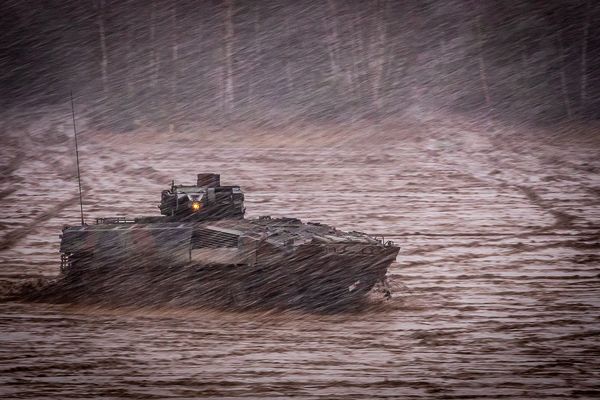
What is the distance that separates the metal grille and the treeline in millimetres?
14709

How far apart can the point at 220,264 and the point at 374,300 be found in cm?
202

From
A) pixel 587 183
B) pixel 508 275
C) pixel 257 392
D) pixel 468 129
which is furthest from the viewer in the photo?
pixel 468 129

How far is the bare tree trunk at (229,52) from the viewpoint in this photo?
27.0 meters

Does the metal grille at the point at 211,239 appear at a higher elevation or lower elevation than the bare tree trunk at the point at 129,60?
lower

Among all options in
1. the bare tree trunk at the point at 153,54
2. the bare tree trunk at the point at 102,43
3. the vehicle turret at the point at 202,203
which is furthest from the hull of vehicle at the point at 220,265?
the bare tree trunk at the point at 102,43

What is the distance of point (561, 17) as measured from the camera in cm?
2691

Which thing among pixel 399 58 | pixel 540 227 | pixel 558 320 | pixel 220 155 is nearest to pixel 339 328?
pixel 558 320

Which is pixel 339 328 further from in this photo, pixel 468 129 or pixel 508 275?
pixel 468 129

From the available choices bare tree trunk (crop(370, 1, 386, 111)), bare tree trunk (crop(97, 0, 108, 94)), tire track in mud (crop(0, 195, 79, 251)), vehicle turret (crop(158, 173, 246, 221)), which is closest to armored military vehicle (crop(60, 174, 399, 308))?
vehicle turret (crop(158, 173, 246, 221))

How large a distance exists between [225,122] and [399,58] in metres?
5.04

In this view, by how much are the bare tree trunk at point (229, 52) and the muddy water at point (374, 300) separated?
8.28 feet

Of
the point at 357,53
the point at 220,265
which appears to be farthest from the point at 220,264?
the point at 357,53

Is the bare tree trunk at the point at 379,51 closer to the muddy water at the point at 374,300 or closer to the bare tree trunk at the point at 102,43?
the muddy water at the point at 374,300

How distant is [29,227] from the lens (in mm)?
17469
